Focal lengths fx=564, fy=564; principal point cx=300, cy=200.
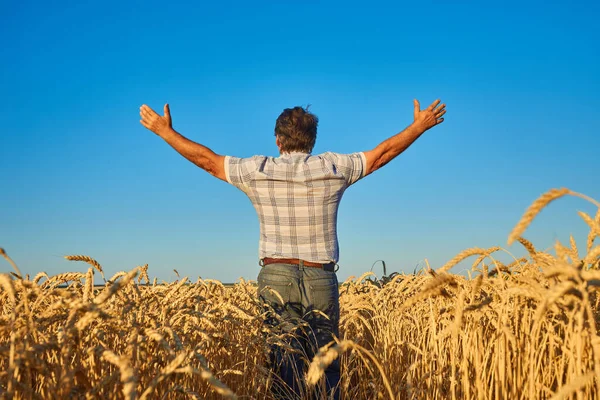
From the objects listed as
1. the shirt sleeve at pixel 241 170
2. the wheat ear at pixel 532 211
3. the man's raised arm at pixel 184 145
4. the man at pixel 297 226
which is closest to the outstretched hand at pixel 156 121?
the man's raised arm at pixel 184 145

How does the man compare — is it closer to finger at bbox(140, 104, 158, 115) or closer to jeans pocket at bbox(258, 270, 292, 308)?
jeans pocket at bbox(258, 270, 292, 308)

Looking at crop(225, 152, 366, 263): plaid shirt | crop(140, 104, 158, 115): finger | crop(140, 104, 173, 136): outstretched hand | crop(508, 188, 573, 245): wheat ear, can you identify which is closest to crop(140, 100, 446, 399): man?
crop(225, 152, 366, 263): plaid shirt

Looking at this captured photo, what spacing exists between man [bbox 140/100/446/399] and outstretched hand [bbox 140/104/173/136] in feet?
0.83

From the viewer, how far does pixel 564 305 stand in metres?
2.21

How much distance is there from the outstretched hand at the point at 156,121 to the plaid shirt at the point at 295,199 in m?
0.71

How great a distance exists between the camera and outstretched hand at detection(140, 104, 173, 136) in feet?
15.8

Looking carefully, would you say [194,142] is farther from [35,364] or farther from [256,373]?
[35,364]

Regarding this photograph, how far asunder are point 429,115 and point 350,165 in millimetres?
1063

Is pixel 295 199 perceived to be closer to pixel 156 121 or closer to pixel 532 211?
pixel 156 121

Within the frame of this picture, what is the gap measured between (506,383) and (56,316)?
205 cm

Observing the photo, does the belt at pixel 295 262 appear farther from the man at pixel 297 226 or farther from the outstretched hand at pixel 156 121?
the outstretched hand at pixel 156 121

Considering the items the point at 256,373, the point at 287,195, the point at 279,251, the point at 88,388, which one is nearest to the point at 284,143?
the point at 287,195

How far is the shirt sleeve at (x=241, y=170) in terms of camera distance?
176 inches

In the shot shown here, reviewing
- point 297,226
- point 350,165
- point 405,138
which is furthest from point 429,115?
point 297,226
